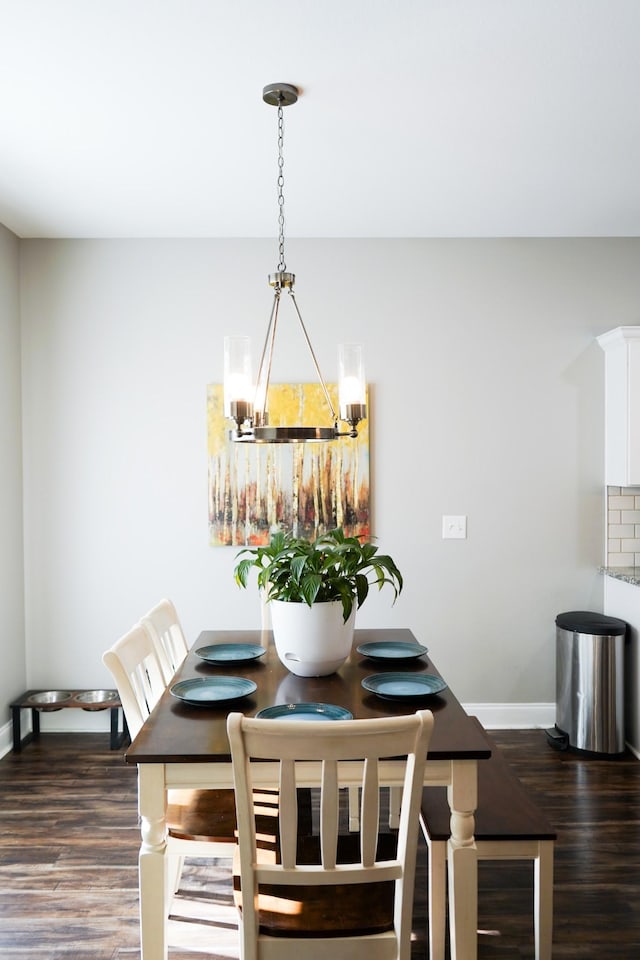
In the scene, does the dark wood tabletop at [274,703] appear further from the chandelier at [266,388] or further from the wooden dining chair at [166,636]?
the chandelier at [266,388]

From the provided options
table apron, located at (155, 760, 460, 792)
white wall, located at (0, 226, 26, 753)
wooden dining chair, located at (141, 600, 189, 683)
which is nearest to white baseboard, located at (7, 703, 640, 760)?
white wall, located at (0, 226, 26, 753)

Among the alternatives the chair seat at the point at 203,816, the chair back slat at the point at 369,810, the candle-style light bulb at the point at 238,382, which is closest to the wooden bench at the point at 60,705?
the chair seat at the point at 203,816

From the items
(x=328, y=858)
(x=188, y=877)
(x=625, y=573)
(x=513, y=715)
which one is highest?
(x=625, y=573)

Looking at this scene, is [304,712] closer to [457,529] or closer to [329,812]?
[329,812]

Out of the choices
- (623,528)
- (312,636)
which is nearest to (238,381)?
(312,636)

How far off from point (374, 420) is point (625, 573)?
1.50 m

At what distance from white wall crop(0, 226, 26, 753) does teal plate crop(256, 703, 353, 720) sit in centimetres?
235

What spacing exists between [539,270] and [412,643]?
2.31m

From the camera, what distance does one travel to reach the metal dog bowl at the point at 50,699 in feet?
12.7

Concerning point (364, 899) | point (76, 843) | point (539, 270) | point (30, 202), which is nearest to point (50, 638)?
point (76, 843)

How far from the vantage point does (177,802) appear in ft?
7.61

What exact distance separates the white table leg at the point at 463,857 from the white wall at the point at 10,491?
270 centimetres

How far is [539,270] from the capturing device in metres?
4.16

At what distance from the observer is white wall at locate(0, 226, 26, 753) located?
388cm
